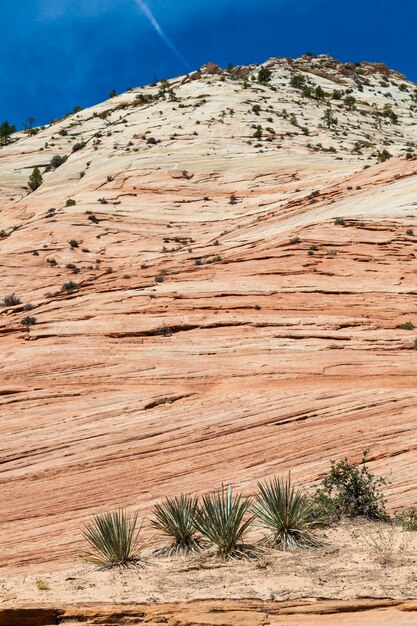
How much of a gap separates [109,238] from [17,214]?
35.5 ft

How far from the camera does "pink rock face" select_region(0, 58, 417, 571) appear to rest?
35.6 feet

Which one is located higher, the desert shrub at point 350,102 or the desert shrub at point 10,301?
the desert shrub at point 350,102

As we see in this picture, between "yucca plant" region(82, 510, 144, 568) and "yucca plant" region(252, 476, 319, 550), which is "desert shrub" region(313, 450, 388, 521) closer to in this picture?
"yucca plant" region(252, 476, 319, 550)

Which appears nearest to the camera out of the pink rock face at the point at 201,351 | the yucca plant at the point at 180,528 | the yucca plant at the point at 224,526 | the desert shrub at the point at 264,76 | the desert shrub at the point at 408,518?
the yucca plant at the point at 224,526

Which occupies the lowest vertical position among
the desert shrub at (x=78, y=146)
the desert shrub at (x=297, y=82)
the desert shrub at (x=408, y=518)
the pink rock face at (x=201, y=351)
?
the desert shrub at (x=408, y=518)

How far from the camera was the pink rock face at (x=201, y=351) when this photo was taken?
1085cm

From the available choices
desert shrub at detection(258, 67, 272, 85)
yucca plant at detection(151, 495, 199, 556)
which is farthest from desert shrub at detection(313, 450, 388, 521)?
desert shrub at detection(258, 67, 272, 85)

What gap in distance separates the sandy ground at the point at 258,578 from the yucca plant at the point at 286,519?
0.94 ft

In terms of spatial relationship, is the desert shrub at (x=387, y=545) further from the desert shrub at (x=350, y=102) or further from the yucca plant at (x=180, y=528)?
the desert shrub at (x=350, y=102)

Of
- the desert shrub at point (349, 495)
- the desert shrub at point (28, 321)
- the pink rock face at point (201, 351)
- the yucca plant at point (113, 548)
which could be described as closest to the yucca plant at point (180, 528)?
the yucca plant at point (113, 548)

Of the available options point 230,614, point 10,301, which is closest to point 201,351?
point 10,301

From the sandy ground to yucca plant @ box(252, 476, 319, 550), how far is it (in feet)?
0.94

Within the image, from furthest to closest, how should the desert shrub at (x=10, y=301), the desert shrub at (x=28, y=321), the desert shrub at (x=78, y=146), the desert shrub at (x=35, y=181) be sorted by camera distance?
the desert shrub at (x=78, y=146) → the desert shrub at (x=35, y=181) → the desert shrub at (x=10, y=301) → the desert shrub at (x=28, y=321)

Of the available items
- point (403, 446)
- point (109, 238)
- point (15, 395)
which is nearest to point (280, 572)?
point (403, 446)
